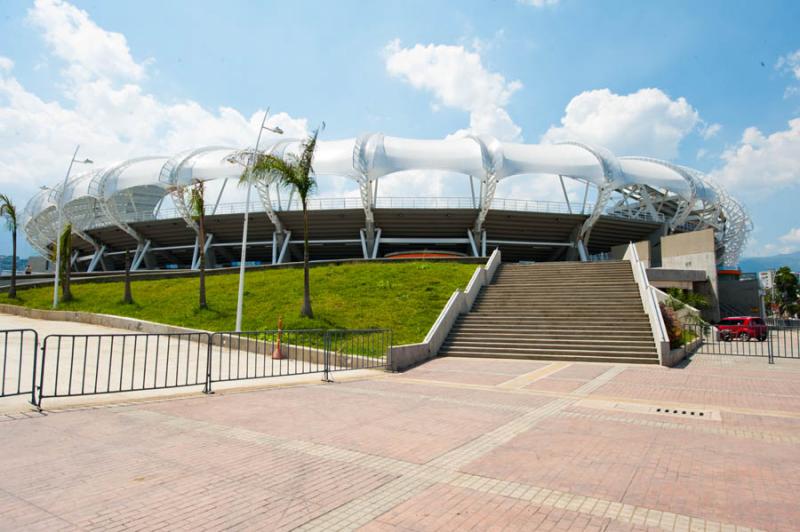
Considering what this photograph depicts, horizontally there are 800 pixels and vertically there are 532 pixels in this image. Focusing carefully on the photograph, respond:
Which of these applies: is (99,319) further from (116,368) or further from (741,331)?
(741,331)

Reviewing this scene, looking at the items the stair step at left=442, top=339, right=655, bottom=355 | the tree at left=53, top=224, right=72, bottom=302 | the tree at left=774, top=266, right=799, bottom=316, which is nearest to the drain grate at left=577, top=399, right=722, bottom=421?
the stair step at left=442, top=339, right=655, bottom=355

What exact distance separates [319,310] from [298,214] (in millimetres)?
21885

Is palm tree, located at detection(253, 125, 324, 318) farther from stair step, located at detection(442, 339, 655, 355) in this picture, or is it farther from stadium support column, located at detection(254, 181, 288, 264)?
stadium support column, located at detection(254, 181, 288, 264)

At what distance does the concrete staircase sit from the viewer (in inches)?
571

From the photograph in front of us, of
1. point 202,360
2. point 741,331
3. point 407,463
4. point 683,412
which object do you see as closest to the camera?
point 407,463

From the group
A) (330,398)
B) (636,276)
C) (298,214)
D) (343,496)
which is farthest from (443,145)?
(343,496)

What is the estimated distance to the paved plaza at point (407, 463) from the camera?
11.6 feet

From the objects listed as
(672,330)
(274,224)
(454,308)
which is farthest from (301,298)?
(274,224)

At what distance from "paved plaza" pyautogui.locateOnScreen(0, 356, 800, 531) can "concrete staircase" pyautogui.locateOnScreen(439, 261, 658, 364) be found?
5.67 meters

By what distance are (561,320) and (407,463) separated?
517 inches

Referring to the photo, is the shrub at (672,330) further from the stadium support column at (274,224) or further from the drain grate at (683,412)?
the stadium support column at (274,224)

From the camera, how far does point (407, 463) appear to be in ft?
15.9

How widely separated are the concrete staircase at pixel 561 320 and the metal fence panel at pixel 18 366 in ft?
A: 34.9

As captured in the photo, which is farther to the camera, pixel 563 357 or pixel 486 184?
pixel 486 184
